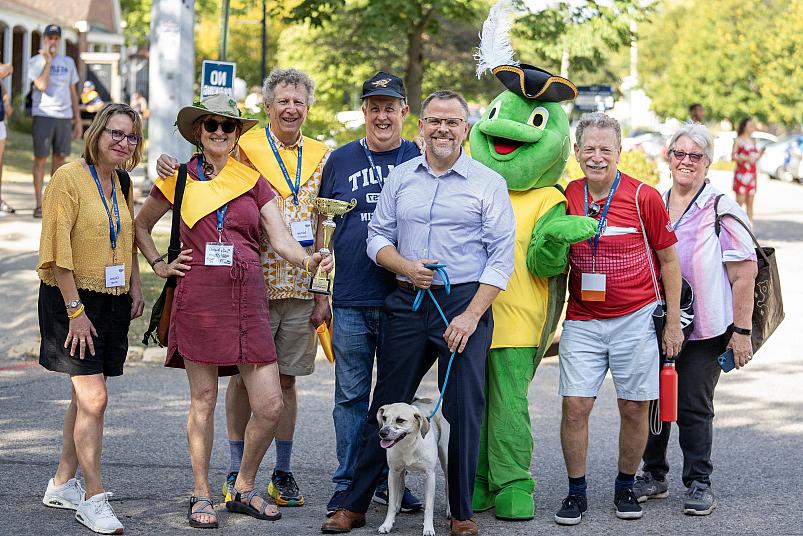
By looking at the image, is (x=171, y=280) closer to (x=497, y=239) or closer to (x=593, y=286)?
(x=497, y=239)

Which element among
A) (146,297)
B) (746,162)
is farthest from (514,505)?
Answer: (746,162)

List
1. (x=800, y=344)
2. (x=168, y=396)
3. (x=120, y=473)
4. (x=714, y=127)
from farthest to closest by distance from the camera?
1. (x=714, y=127)
2. (x=800, y=344)
3. (x=168, y=396)
4. (x=120, y=473)

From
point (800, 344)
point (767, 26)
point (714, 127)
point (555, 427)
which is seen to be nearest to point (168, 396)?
point (555, 427)

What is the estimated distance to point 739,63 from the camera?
168 ft


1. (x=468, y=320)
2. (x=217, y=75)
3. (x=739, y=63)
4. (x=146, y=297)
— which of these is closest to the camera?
(x=468, y=320)

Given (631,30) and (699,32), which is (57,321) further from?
(699,32)

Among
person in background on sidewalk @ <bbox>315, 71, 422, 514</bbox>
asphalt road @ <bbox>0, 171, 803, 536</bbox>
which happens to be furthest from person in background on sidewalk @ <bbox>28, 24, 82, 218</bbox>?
person in background on sidewalk @ <bbox>315, 71, 422, 514</bbox>

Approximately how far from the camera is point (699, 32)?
55.6 meters

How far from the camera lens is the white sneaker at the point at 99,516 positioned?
207 inches

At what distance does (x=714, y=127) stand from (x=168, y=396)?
65689 millimetres

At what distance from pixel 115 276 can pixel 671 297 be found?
2.73 m

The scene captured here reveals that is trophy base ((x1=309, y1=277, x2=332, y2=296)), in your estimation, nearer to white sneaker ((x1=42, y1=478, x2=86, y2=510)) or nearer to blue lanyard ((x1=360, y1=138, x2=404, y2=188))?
blue lanyard ((x1=360, y1=138, x2=404, y2=188))

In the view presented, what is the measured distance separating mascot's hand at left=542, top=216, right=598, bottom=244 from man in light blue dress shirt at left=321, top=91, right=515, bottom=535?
0.26 m

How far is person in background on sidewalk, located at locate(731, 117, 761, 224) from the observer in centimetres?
1841
